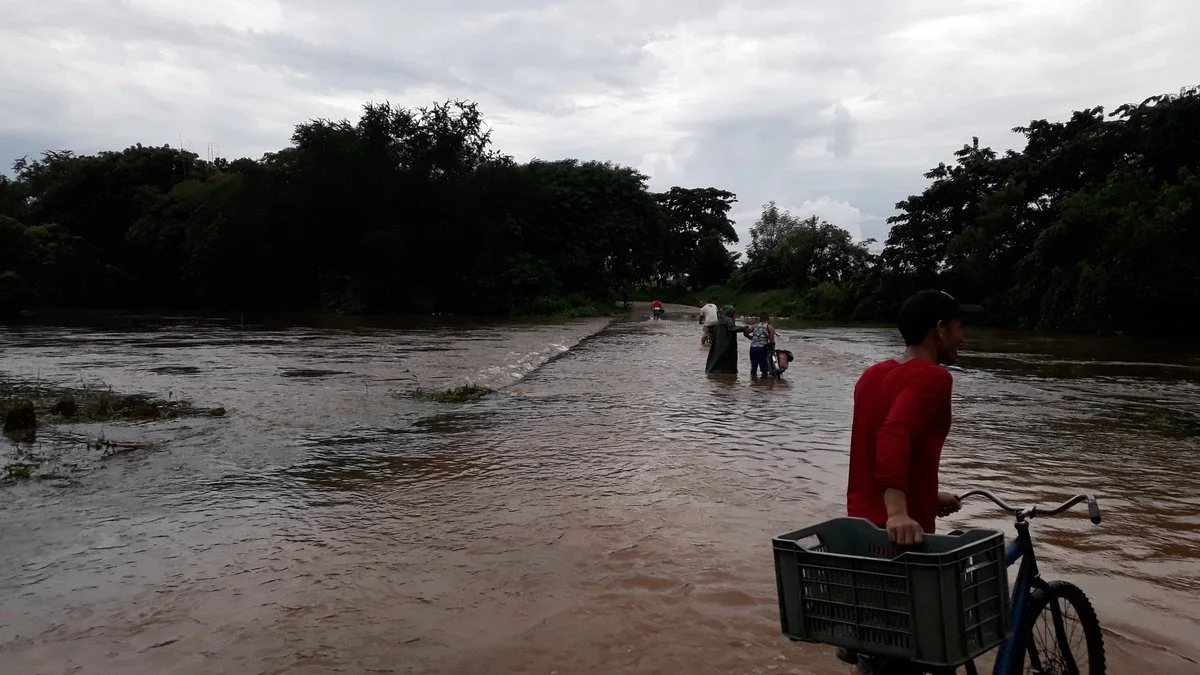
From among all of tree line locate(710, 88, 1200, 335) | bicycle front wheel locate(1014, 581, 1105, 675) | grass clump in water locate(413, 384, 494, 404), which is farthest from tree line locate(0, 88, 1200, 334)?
bicycle front wheel locate(1014, 581, 1105, 675)

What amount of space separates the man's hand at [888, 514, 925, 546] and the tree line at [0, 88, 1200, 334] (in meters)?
30.1

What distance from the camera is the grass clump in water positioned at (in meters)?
12.6

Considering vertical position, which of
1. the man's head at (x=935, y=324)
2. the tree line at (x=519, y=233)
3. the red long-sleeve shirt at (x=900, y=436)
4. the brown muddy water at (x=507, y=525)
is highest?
the tree line at (x=519, y=233)

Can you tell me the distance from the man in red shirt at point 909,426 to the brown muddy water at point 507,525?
1290mm

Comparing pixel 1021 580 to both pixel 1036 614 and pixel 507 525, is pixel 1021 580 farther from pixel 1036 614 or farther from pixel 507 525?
pixel 507 525

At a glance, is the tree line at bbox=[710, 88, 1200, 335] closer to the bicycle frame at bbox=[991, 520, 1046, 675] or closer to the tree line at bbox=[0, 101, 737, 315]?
the tree line at bbox=[0, 101, 737, 315]

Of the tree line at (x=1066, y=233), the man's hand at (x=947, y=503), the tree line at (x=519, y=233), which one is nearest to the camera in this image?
the man's hand at (x=947, y=503)

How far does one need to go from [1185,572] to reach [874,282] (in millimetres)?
45121

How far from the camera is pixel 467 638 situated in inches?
169

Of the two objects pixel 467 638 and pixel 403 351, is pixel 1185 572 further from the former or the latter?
pixel 403 351

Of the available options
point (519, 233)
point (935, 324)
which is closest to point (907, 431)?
point (935, 324)

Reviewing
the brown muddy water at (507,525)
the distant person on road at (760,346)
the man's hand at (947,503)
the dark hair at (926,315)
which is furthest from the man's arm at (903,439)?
the distant person on road at (760,346)

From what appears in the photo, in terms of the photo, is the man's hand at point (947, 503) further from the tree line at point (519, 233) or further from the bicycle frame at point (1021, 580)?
the tree line at point (519, 233)

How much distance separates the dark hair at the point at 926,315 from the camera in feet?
9.93
